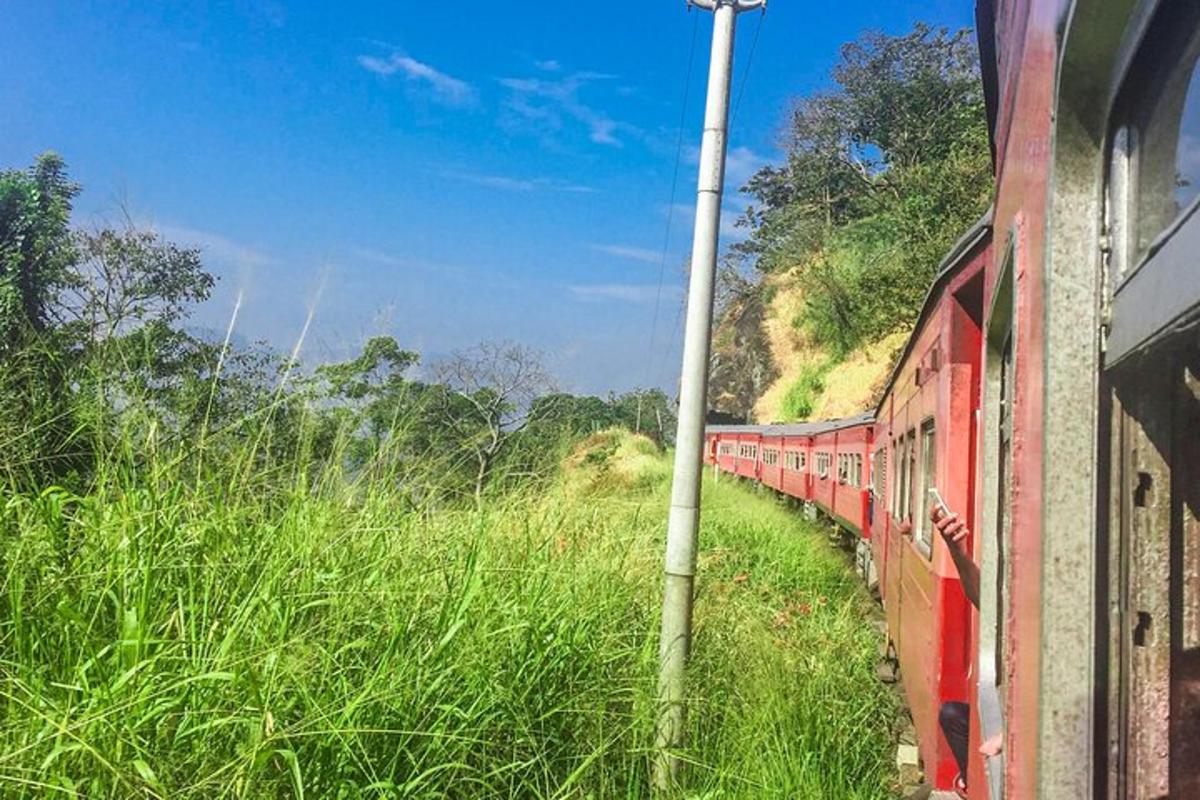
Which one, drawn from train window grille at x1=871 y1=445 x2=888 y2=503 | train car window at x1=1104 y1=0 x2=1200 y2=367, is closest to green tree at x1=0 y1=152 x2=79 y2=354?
train car window at x1=1104 y1=0 x2=1200 y2=367

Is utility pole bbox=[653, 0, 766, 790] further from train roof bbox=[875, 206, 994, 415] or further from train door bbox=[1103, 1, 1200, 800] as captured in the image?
train door bbox=[1103, 1, 1200, 800]

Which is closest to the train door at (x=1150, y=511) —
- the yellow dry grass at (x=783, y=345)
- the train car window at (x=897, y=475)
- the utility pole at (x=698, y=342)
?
the utility pole at (x=698, y=342)

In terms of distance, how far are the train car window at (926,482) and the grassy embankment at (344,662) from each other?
108cm

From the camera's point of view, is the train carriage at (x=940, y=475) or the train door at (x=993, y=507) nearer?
the train door at (x=993, y=507)

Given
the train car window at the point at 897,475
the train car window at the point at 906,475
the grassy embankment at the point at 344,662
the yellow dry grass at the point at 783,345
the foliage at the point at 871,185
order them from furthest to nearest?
1. the yellow dry grass at the point at 783,345
2. the foliage at the point at 871,185
3. the train car window at the point at 897,475
4. the train car window at the point at 906,475
5. the grassy embankment at the point at 344,662

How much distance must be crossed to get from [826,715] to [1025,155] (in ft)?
14.4

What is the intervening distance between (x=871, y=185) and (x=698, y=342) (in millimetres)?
34157

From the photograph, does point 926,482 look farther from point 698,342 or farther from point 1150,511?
point 1150,511

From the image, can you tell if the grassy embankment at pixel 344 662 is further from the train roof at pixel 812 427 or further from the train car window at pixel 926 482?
the train roof at pixel 812 427

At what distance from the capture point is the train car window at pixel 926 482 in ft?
15.1

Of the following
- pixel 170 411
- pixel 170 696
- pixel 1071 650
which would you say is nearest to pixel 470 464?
pixel 170 411

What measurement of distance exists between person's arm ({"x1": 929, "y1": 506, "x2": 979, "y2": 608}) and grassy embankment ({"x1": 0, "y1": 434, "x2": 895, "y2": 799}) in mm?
1343

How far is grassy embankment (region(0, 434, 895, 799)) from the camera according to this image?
2668 millimetres

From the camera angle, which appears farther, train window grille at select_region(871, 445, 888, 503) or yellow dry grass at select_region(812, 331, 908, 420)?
yellow dry grass at select_region(812, 331, 908, 420)
